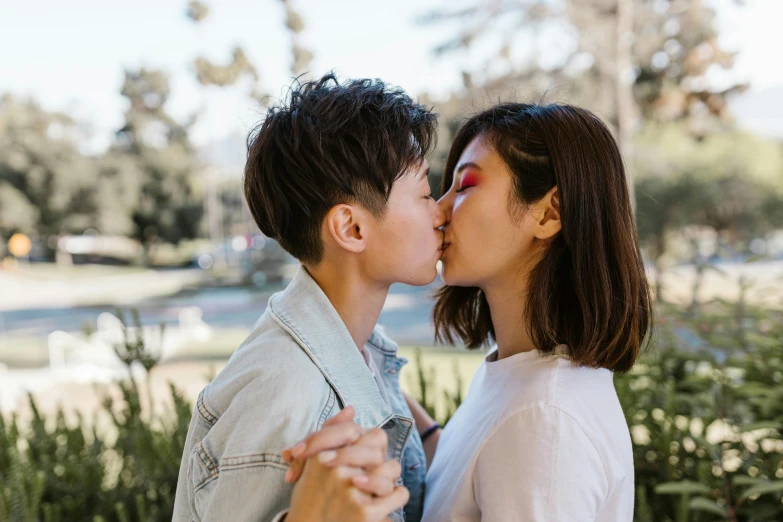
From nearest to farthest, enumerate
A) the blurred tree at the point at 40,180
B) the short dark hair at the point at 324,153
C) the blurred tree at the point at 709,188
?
the short dark hair at the point at 324,153
the blurred tree at the point at 709,188
the blurred tree at the point at 40,180

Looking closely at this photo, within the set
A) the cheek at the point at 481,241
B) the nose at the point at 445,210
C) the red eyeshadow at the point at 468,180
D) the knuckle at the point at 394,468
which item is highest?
the red eyeshadow at the point at 468,180

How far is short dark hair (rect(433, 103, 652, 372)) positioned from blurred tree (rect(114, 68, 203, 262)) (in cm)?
2091

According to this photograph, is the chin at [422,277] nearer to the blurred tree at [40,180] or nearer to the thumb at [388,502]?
the thumb at [388,502]

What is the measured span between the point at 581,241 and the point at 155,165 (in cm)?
2204

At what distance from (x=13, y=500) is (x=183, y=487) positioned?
2.92 feet

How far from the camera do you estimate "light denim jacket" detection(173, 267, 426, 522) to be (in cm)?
78

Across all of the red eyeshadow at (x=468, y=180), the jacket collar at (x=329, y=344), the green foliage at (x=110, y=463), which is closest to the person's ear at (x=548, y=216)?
the red eyeshadow at (x=468, y=180)

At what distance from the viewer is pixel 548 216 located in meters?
1.12

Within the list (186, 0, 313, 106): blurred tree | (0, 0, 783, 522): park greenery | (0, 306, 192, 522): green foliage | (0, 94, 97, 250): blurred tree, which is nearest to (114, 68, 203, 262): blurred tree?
(0, 0, 783, 522): park greenery

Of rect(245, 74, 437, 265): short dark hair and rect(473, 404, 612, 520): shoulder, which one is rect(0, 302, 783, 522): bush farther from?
rect(245, 74, 437, 265): short dark hair

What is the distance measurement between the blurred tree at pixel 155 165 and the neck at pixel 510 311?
68.3 feet

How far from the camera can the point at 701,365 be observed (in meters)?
2.03

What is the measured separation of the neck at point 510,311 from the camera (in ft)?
3.83

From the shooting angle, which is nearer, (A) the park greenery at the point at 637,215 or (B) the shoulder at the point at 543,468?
(B) the shoulder at the point at 543,468
